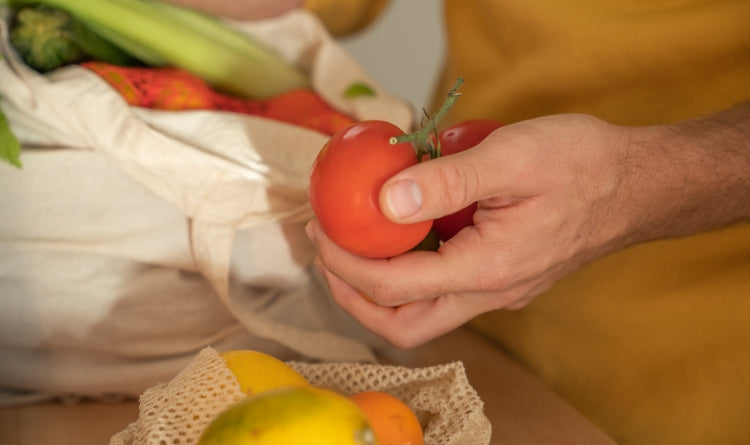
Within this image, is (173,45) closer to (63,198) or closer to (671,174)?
(63,198)

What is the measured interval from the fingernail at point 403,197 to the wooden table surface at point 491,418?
0.28m

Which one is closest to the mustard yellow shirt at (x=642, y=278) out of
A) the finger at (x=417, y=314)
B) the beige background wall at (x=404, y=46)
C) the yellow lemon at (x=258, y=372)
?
the finger at (x=417, y=314)

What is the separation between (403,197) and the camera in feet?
1.84

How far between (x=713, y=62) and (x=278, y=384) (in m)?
0.65

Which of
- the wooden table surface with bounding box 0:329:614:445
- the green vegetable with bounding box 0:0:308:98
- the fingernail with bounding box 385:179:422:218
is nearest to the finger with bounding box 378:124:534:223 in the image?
the fingernail with bounding box 385:179:422:218

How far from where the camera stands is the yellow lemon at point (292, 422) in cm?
41

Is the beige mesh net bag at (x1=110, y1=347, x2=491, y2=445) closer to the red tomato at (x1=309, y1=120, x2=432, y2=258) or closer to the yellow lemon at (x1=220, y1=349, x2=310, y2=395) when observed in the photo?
the yellow lemon at (x1=220, y1=349, x2=310, y2=395)

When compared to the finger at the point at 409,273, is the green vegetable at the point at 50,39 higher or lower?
higher

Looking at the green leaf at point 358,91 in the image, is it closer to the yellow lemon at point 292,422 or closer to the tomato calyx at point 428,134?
the tomato calyx at point 428,134

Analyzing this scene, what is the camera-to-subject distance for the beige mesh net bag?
0.52 metres

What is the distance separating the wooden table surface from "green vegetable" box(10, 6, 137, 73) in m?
0.38

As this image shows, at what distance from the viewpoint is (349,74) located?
1024 millimetres

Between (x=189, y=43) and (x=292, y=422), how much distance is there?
667 millimetres

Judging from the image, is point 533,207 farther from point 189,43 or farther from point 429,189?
point 189,43
